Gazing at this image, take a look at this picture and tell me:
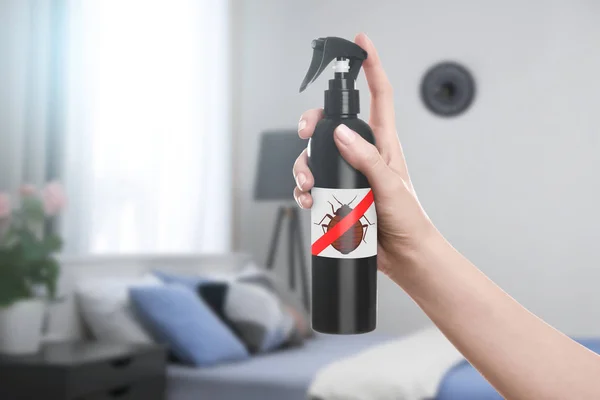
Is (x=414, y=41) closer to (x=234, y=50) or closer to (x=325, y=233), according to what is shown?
(x=234, y=50)

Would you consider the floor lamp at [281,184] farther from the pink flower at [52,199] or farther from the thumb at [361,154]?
the thumb at [361,154]

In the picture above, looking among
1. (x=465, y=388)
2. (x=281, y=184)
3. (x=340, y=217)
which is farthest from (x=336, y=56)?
(x=281, y=184)

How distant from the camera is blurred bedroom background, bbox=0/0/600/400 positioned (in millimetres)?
3135

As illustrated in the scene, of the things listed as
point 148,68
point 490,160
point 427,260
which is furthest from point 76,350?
point 490,160

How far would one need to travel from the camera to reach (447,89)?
4.30 metres

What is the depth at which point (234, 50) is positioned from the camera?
15.3ft

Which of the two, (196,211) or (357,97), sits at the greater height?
(357,97)

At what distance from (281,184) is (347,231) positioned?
11.7ft

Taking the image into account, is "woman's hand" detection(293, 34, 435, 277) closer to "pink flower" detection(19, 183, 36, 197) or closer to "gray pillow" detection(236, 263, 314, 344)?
"pink flower" detection(19, 183, 36, 197)

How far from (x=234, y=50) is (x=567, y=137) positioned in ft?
6.63

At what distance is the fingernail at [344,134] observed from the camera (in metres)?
0.69

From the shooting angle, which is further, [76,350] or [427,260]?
[76,350]

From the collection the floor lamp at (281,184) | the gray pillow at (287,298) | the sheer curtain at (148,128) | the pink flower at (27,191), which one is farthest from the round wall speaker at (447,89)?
the pink flower at (27,191)

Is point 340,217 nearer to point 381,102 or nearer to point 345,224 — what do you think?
point 345,224
